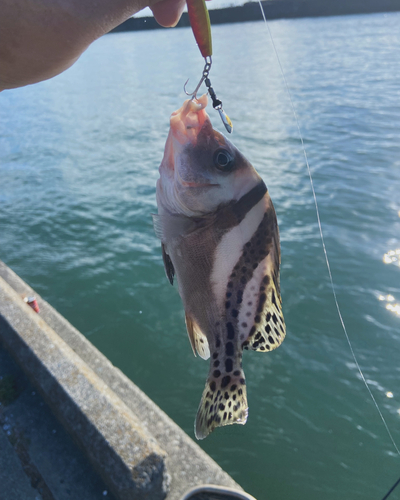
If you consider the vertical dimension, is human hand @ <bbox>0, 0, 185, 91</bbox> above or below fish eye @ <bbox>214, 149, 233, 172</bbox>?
above

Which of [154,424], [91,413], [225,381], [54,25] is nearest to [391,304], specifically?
[154,424]

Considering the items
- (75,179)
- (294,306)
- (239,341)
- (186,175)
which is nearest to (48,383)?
→ (239,341)

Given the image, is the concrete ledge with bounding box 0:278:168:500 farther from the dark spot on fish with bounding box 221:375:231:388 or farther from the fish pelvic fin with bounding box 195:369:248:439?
the dark spot on fish with bounding box 221:375:231:388

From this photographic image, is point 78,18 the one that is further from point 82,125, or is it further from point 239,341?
point 82,125

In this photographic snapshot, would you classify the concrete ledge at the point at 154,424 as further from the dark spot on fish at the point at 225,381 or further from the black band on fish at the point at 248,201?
the black band on fish at the point at 248,201

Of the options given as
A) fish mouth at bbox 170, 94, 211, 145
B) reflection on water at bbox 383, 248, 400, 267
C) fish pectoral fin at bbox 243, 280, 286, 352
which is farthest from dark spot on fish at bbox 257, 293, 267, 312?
reflection on water at bbox 383, 248, 400, 267

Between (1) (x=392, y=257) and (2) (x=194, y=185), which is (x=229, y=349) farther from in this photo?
(1) (x=392, y=257)
